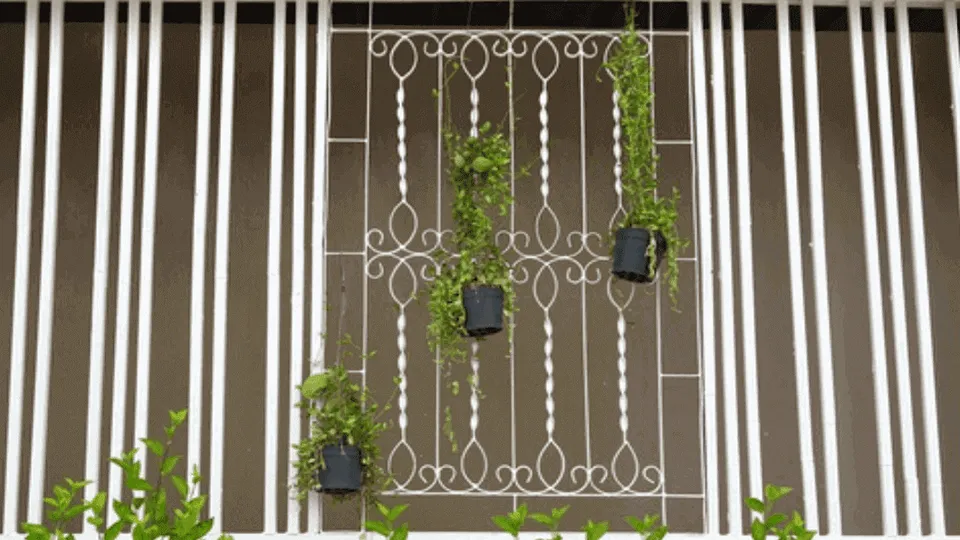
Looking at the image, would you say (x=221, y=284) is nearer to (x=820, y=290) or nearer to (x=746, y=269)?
(x=746, y=269)

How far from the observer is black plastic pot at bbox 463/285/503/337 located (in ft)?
16.4

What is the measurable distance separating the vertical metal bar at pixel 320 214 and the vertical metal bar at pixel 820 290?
1672 millimetres

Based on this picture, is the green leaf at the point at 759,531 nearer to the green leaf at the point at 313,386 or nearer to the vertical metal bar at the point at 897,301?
the green leaf at the point at 313,386

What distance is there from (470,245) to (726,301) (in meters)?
0.91

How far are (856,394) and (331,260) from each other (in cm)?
262

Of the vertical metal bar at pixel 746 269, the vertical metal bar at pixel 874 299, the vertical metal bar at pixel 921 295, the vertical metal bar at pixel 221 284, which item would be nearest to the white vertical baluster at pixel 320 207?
the vertical metal bar at pixel 221 284

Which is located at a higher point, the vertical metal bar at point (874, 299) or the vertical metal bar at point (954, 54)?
the vertical metal bar at point (954, 54)

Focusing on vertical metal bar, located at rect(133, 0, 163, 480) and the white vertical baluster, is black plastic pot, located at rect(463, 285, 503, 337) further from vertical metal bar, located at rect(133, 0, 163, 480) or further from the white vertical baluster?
vertical metal bar, located at rect(133, 0, 163, 480)

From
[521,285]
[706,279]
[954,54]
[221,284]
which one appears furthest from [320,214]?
[954,54]

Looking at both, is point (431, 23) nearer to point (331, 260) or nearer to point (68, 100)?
point (331, 260)

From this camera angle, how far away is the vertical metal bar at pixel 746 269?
16.9ft

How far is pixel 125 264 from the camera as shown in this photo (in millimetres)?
5227

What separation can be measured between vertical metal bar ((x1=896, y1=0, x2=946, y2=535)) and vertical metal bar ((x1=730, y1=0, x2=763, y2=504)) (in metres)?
0.56

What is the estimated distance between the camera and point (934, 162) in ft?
24.5
